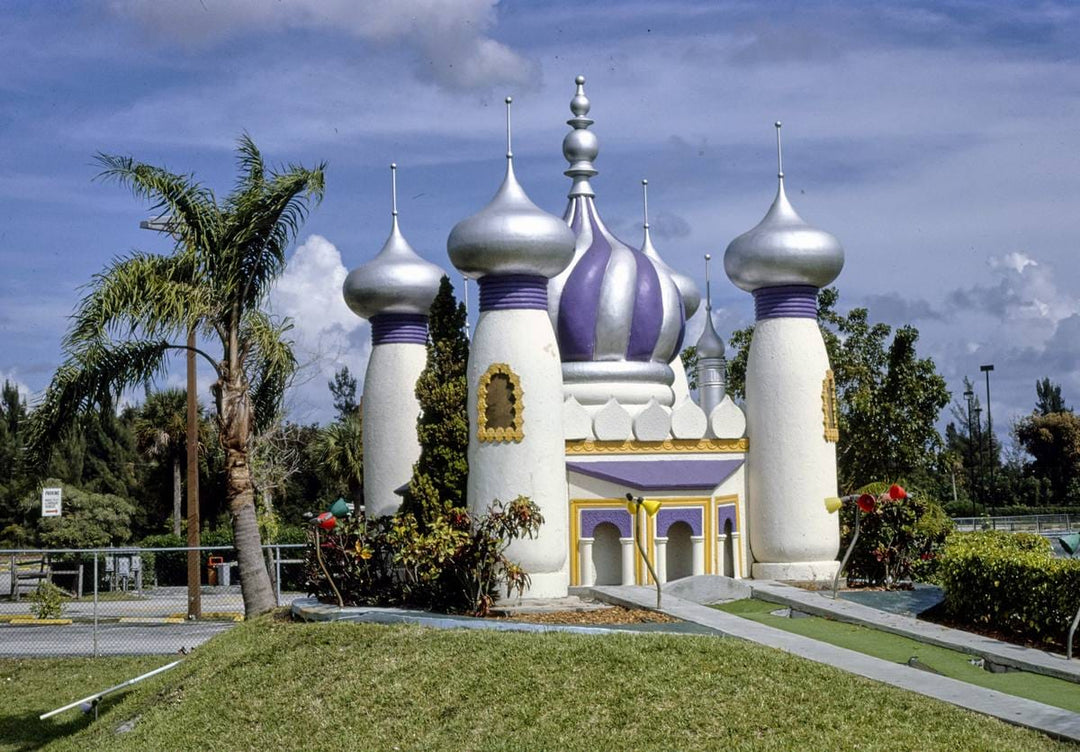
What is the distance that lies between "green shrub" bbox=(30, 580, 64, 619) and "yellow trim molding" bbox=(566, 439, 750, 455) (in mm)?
11060

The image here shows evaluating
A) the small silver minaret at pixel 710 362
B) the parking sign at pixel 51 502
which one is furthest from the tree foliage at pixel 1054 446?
the parking sign at pixel 51 502

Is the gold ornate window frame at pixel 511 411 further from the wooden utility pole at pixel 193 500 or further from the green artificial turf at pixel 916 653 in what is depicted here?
the wooden utility pole at pixel 193 500

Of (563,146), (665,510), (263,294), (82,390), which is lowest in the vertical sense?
(665,510)

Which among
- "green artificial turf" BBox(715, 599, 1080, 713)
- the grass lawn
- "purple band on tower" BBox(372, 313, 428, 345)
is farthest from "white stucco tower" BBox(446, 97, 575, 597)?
"purple band on tower" BBox(372, 313, 428, 345)

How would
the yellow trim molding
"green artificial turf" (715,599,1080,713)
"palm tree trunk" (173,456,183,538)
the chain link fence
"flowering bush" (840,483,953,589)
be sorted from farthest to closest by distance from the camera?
"palm tree trunk" (173,456,183,538) → the chain link fence → the yellow trim molding → "flowering bush" (840,483,953,589) → "green artificial turf" (715,599,1080,713)

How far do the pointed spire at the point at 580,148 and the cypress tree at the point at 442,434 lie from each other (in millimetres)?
4920

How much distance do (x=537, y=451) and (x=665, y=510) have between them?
9.16 ft

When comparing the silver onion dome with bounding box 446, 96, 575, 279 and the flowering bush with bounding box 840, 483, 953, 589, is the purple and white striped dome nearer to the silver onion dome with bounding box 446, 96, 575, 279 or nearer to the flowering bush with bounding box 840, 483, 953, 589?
the silver onion dome with bounding box 446, 96, 575, 279

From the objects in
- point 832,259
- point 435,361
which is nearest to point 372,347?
point 435,361

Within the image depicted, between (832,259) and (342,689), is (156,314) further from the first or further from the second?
(832,259)

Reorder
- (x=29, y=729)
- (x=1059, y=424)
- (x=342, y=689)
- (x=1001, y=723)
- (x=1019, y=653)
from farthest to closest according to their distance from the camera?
(x=1059, y=424) → (x=29, y=729) → (x=1019, y=653) → (x=342, y=689) → (x=1001, y=723)

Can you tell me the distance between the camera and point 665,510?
63.9 feet

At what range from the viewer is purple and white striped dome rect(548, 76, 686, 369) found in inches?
830

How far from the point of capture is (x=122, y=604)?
27.7 metres
